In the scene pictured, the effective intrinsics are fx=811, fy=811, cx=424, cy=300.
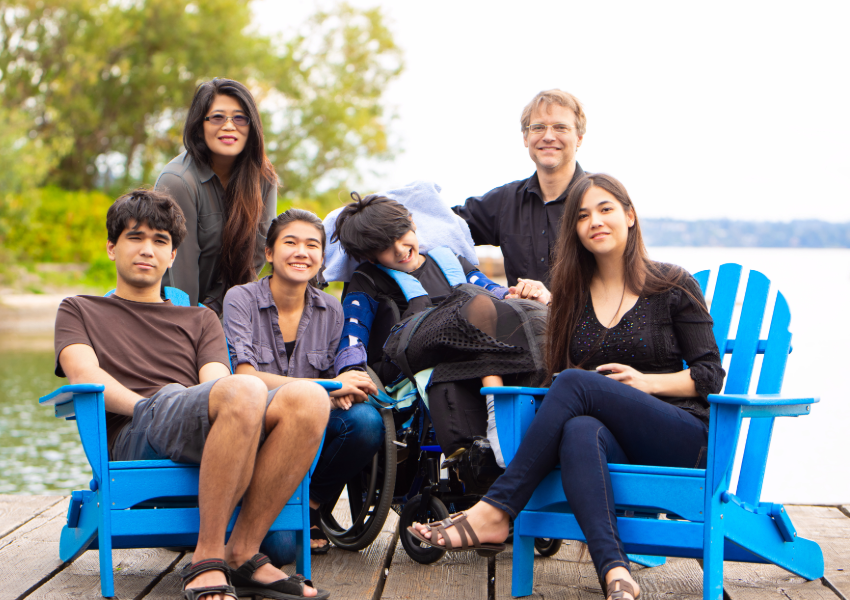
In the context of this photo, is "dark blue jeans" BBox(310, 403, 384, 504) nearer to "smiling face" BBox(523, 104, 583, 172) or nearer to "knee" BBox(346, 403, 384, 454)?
"knee" BBox(346, 403, 384, 454)

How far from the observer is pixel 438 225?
305 cm

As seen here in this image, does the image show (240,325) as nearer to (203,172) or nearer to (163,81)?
(203,172)

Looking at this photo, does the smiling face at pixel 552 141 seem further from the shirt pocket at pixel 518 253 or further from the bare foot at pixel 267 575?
the bare foot at pixel 267 575

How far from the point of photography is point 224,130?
2951 mm

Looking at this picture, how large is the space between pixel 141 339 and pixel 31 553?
813 mm

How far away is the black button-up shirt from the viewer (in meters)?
3.29

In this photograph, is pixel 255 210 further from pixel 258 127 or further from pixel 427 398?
pixel 427 398

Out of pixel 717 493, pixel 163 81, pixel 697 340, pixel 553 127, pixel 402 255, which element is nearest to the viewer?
pixel 717 493

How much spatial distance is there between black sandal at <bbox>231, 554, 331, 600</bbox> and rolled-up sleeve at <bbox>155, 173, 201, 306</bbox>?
1087mm

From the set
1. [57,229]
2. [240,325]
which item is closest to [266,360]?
[240,325]

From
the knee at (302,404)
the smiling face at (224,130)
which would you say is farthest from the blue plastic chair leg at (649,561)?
the smiling face at (224,130)

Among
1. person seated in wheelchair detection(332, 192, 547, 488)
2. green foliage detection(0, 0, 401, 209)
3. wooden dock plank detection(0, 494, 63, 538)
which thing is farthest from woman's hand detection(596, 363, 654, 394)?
green foliage detection(0, 0, 401, 209)

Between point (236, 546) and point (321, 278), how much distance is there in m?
1.11

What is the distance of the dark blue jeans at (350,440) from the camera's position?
8.12 ft
